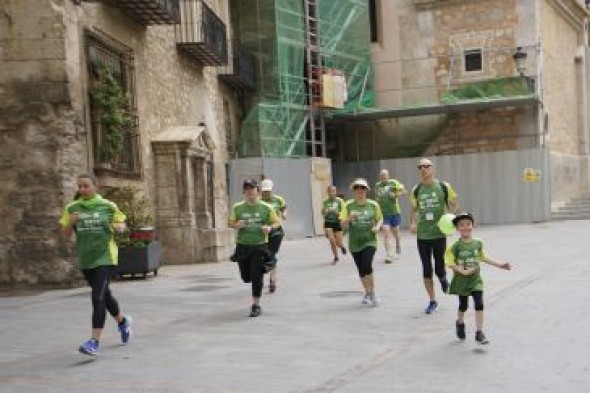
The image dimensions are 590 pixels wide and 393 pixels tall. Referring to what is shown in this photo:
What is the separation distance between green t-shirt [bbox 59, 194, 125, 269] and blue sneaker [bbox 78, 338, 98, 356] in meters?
0.72

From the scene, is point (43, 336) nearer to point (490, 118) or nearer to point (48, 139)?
point (48, 139)

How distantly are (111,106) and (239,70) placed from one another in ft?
32.1

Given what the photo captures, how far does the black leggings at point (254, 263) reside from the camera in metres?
9.51

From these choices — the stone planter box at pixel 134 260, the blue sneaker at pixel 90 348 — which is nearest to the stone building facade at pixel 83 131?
the stone planter box at pixel 134 260

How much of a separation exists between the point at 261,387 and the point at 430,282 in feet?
11.7

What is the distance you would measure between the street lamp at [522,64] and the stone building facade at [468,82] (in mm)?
48

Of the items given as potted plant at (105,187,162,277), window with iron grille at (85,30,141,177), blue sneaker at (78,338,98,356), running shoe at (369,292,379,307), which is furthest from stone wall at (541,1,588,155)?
blue sneaker at (78,338,98,356)

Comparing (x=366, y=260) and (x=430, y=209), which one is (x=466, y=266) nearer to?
(x=430, y=209)

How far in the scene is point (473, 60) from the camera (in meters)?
27.6

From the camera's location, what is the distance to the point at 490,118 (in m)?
27.5

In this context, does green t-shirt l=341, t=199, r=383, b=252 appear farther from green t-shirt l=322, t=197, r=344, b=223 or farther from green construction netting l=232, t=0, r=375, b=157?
green construction netting l=232, t=0, r=375, b=157

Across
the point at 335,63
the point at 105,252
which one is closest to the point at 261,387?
the point at 105,252

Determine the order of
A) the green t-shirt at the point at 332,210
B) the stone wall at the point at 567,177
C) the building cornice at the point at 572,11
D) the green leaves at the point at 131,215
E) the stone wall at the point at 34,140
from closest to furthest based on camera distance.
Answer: the stone wall at the point at 34,140
the green leaves at the point at 131,215
the green t-shirt at the point at 332,210
the stone wall at the point at 567,177
the building cornice at the point at 572,11

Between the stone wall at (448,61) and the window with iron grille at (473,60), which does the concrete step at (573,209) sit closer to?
the stone wall at (448,61)
